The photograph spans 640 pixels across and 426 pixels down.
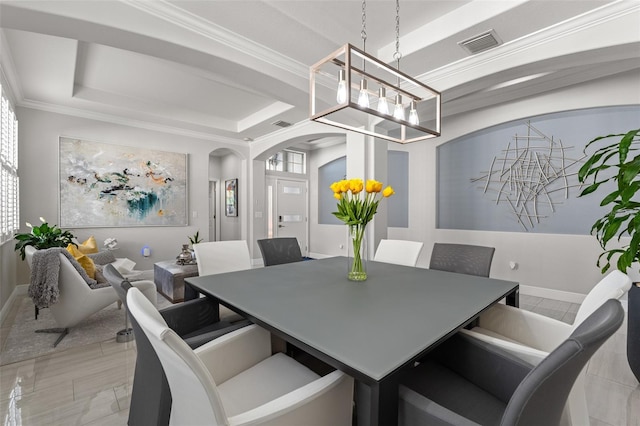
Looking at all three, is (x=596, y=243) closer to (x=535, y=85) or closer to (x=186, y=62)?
(x=535, y=85)

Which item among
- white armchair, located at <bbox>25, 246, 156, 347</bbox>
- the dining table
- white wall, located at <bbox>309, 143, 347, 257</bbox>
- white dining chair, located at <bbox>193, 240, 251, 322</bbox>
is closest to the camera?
the dining table

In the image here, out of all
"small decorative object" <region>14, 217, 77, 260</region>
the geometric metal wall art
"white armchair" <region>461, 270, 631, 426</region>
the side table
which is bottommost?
the side table

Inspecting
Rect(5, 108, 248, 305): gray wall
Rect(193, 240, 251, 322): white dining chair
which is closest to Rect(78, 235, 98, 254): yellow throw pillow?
Rect(5, 108, 248, 305): gray wall

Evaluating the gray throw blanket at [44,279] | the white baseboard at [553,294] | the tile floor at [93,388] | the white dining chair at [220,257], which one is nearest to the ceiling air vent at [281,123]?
the white dining chair at [220,257]

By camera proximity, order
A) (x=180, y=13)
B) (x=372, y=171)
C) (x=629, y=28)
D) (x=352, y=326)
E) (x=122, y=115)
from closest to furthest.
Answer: (x=352, y=326)
(x=629, y=28)
(x=180, y=13)
(x=372, y=171)
(x=122, y=115)

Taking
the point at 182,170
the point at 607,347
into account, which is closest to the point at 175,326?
the point at 607,347

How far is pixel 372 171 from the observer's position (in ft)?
13.1

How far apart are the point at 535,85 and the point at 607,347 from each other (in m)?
3.02

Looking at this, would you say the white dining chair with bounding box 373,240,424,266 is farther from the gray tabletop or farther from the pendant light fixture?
the pendant light fixture

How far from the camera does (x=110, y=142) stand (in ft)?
15.8

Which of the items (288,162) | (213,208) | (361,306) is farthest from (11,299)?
(288,162)

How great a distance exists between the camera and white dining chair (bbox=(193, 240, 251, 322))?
7.70 ft

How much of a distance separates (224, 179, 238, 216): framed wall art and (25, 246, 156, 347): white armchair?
4479 mm

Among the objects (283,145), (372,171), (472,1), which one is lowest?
(372,171)
